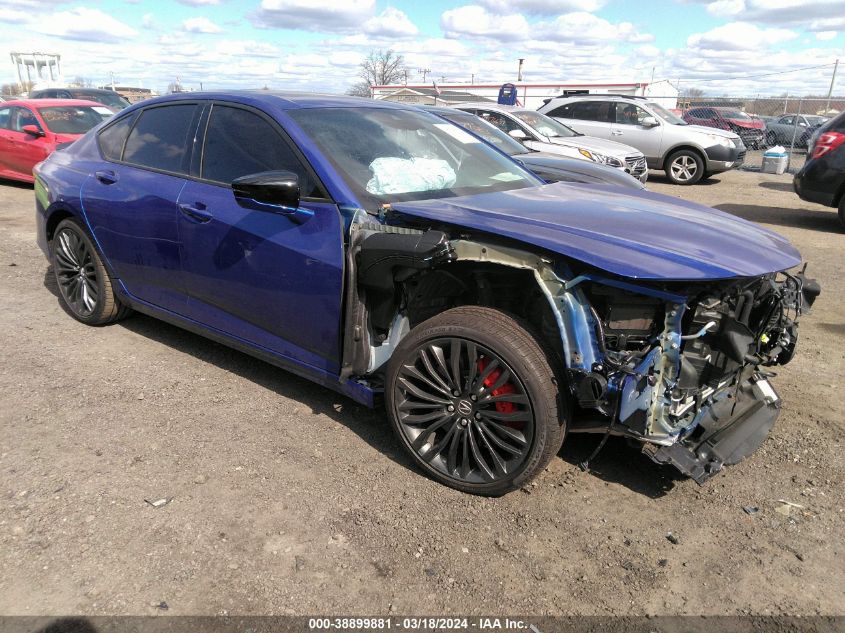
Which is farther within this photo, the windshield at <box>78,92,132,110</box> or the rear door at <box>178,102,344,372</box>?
the windshield at <box>78,92,132,110</box>

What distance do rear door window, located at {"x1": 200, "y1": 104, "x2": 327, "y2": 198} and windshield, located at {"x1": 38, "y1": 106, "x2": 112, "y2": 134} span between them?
8212mm

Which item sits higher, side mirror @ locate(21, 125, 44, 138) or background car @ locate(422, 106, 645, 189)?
background car @ locate(422, 106, 645, 189)

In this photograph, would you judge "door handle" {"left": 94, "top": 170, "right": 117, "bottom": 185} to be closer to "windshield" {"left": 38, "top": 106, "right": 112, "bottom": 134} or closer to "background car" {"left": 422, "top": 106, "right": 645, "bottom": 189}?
"background car" {"left": 422, "top": 106, "right": 645, "bottom": 189}

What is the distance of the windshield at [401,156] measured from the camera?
3.27m

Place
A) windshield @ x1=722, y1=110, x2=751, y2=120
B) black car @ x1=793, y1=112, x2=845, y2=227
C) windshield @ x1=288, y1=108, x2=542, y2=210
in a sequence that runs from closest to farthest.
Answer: windshield @ x1=288, y1=108, x2=542, y2=210 < black car @ x1=793, y1=112, x2=845, y2=227 < windshield @ x1=722, y1=110, x2=751, y2=120

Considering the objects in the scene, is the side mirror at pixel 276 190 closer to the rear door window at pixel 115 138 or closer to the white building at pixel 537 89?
the rear door window at pixel 115 138

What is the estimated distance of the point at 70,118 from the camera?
1085cm

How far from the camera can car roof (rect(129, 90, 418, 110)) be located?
11.8 ft

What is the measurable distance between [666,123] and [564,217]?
486 inches

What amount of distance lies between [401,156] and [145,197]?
1.62 m

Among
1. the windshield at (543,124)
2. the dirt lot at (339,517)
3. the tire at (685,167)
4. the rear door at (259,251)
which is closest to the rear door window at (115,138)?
the rear door at (259,251)

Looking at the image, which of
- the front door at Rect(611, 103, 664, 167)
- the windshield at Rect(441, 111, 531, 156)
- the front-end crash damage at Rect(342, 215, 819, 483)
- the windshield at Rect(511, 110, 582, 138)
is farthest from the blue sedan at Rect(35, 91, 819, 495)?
the front door at Rect(611, 103, 664, 167)

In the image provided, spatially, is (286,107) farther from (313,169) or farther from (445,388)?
(445,388)

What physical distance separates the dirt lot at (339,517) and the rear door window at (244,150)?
1.27m
